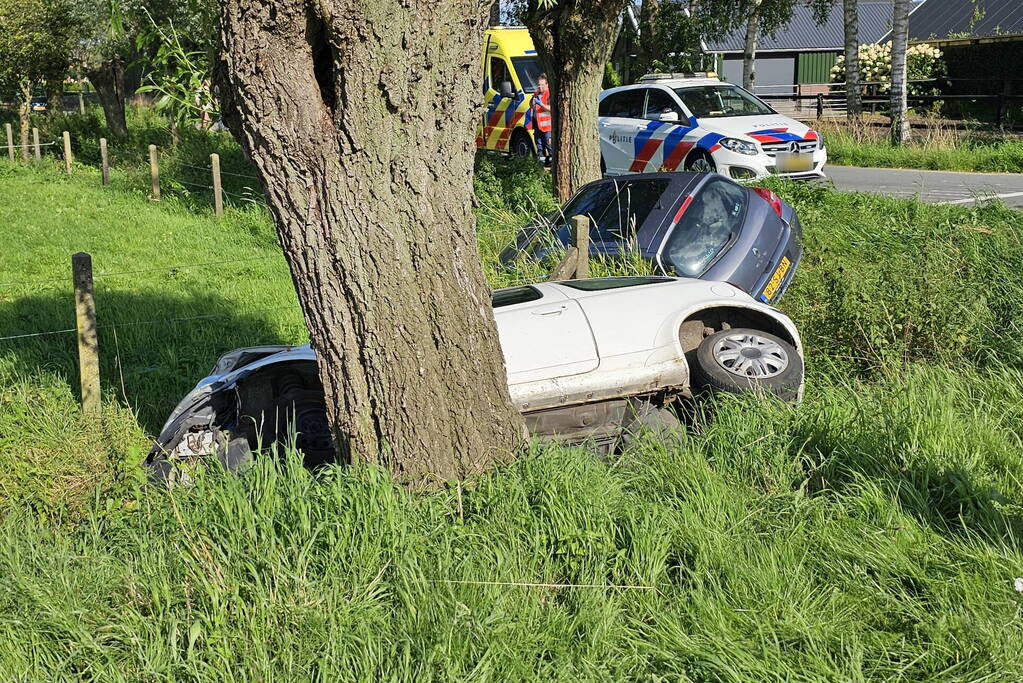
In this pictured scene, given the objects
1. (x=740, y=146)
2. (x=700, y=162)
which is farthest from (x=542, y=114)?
(x=740, y=146)

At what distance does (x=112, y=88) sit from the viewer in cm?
2728

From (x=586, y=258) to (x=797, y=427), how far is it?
3.13 metres

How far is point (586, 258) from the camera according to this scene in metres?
8.11

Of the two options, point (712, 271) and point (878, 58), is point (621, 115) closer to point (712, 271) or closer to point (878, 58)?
point (712, 271)

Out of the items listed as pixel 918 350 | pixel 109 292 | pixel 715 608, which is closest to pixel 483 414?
pixel 715 608

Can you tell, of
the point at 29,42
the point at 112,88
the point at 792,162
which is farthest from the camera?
the point at 112,88

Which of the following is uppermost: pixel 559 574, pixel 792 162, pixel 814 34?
pixel 814 34

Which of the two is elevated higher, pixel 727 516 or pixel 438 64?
pixel 438 64

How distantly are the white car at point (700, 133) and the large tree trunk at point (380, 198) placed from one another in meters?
10.4

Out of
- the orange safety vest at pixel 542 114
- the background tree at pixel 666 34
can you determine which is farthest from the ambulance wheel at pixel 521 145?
the background tree at pixel 666 34

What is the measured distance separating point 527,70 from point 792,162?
545cm

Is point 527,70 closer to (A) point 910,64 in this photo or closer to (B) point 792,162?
(B) point 792,162

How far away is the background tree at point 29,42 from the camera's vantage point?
24.9 m

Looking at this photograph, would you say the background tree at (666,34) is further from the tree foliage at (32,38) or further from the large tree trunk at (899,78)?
the tree foliage at (32,38)
